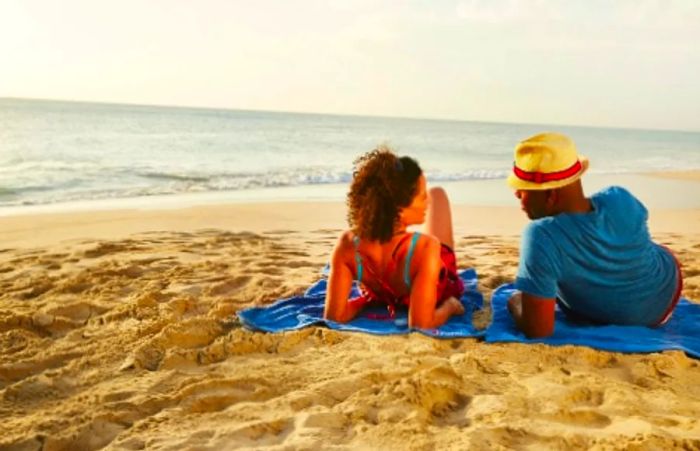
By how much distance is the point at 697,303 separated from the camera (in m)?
4.20

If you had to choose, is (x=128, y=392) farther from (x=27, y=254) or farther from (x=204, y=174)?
(x=204, y=174)

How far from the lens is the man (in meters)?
3.21

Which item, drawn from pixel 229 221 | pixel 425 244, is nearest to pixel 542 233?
pixel 425 244

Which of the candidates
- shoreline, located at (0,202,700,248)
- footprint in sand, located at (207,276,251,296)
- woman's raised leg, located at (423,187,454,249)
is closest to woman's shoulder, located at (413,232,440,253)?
woman's raised leg, located at (423,187,454,249)

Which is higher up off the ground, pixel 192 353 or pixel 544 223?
pixel 544 223

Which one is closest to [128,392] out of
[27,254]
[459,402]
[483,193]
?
[459,402]

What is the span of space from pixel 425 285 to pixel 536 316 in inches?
24.4

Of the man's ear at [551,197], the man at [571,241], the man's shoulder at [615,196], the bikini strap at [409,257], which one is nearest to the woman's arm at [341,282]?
the bikini strap at [409,257]

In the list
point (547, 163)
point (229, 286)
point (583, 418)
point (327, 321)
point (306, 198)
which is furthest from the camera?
point (306, 198)

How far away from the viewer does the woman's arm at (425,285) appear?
350 cm

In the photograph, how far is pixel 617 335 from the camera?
3.46 m

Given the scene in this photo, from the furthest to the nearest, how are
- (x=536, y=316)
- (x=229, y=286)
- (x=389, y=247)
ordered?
(x=229, y=286) < (x=389, y=247) < (x=536, y=316)

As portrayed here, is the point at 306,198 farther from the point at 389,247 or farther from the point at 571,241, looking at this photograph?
the point at 571,241

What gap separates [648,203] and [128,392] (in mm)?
9966
